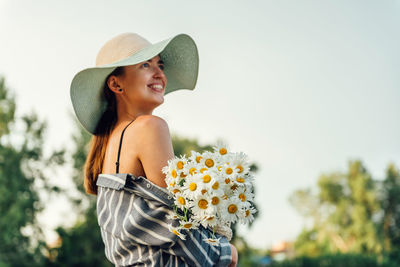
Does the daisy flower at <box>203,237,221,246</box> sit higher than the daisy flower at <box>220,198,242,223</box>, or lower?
lower

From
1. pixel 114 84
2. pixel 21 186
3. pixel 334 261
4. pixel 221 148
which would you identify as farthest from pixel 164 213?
pixel 334 261

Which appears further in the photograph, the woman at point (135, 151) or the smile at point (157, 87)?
the smile at point (157, 87)

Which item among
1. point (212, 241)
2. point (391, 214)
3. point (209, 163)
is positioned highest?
point (209, 163)

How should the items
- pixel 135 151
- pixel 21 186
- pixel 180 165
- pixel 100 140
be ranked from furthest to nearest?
pixel 21 186 → pixel 100 140 → pixel 135 151 → pixel 180 165

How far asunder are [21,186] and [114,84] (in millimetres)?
22496

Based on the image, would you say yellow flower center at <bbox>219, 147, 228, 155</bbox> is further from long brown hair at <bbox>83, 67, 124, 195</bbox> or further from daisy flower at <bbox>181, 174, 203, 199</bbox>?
long brown hair at <bbox>83, 67, 124, 195</bbox>

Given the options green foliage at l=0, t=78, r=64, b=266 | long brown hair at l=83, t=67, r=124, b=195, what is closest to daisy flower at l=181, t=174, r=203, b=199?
long brown hair at l=83, t=67, r=124, b=195

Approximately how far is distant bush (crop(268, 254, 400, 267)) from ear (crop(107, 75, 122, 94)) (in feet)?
97.0

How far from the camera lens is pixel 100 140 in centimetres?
268

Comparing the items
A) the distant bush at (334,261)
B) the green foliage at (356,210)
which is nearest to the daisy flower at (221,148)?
the distant bush at (334,261)

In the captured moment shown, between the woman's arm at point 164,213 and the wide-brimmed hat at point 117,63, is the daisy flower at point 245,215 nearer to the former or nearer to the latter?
the woman's arm at point 164,213

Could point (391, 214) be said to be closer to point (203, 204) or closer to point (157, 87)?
point (157, 87)

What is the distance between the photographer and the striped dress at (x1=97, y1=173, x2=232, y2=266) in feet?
6.39

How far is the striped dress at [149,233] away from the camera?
1.95m
